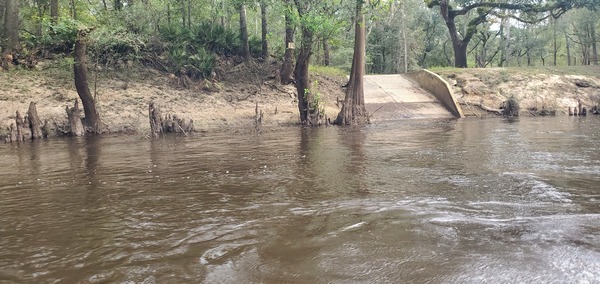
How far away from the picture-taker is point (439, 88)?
25547mm

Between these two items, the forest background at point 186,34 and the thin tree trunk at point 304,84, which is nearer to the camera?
the forest background at point 186,34

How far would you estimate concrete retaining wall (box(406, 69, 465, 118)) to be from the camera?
24047mm

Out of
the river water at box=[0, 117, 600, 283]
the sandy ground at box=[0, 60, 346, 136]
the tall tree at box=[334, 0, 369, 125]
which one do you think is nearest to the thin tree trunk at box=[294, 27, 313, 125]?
the sandy ground at box=[0, 60, 346, 136]

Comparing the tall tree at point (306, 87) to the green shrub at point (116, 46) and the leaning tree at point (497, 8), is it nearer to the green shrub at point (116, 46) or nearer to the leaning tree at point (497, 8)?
the green shrub at point (116, 46)

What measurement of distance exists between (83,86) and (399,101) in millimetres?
15496

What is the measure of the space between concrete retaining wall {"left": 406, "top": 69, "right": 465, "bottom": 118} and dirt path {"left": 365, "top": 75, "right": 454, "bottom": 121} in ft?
0.87

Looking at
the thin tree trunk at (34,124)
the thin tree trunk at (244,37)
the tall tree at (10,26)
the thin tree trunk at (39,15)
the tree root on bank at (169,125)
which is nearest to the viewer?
the thin tree trunk at (34,124)

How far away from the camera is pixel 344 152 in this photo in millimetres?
10305

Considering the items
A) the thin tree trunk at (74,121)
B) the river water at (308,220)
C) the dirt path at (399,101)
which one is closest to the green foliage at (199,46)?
the thin tree trunk at (74,121)

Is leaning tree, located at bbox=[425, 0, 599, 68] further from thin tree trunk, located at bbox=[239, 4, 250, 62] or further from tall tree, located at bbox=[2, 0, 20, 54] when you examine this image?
tall tree, located at bbox=[2, 0, 20, 54]

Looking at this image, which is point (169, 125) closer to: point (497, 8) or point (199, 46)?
point (199, 46)

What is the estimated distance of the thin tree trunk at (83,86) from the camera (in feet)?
52.8

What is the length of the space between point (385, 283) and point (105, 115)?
17.2 m

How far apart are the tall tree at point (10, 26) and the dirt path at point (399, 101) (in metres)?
16.3
